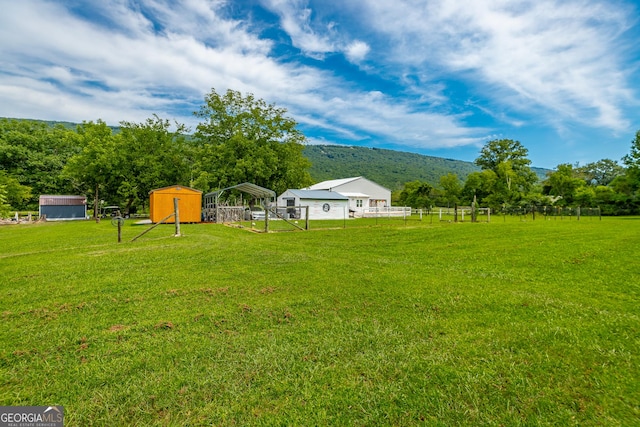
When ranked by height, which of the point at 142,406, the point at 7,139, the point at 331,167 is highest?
the point at 331,167

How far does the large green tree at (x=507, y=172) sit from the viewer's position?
145ft

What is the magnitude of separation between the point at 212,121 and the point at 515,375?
34.3 metres

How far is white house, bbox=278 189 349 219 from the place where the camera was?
95.0ft

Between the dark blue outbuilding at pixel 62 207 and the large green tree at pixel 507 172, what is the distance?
5078 cm

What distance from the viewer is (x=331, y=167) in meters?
113

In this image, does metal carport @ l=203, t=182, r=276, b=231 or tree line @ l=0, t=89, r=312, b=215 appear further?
tree line @ l=0, t=89, r=312, b=215

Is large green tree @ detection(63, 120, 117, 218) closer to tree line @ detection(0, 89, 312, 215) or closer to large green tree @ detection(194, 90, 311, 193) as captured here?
tree line @ detection(0, 89, 312, 215)

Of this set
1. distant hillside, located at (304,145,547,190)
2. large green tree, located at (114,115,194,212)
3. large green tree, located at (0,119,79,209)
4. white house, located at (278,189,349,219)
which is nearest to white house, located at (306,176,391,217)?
white house, located at (278,189,349,219)

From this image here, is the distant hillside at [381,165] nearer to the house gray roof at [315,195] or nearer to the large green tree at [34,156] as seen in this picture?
the house gray roof at [315,195]

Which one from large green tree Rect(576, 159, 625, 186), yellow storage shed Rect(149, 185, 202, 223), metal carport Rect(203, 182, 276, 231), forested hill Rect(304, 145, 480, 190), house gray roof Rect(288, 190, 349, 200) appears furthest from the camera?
forested hill Rect(304, 145, 480, 190)

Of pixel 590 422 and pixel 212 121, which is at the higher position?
pixel 212 121

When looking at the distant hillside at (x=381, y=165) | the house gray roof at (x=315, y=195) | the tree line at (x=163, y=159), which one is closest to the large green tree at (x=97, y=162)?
the tree line at (x=163, y=159)

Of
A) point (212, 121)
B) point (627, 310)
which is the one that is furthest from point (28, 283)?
point (212, 121)

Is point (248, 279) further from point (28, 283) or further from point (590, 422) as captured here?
point (590, 422)
